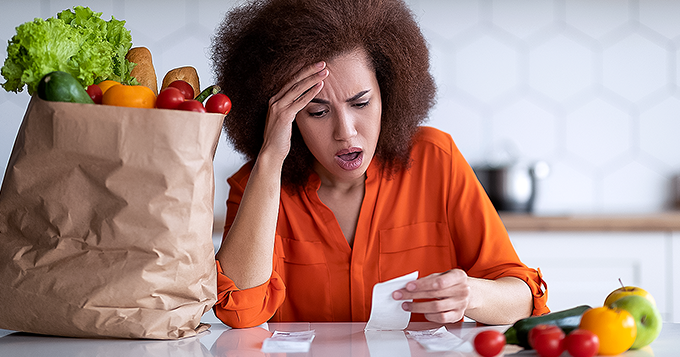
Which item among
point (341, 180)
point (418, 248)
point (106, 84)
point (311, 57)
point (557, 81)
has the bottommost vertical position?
point (418, 248)

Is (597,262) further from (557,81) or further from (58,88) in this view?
(58,88)

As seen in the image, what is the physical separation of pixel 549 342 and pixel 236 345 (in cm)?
47

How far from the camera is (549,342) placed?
72cm

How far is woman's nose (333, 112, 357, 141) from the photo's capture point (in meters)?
1.19

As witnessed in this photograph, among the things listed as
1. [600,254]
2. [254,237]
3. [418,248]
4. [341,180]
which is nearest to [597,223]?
[600,254]

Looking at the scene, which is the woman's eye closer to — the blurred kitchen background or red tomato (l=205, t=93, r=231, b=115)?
red tomato (l=205, t=93, r=231, b=115)

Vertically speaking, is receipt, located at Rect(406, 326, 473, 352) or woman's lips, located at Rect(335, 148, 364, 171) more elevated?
woman's lips, located at Rect(335, 148, 364, 171)

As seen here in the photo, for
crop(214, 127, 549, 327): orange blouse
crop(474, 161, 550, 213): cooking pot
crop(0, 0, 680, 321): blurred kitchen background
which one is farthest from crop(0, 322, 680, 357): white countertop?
crop(0, 0, 680, 321): blurred kitchen background

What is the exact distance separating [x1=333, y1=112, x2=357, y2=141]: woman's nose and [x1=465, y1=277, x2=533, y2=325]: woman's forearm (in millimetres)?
394

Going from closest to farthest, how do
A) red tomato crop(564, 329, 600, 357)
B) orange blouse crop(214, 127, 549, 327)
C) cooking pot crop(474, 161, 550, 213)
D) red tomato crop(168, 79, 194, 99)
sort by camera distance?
red tomato crop(564, 329, 600, 357), red tomato crop(168, 79, 194, 99), orange blouse crop(214, 127, 549, 327), cooking pot crop(474, 161, 550, 213)

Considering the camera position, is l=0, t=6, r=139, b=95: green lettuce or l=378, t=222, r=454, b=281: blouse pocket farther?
l=378, t=222, r=454, b=281: blouse pocket

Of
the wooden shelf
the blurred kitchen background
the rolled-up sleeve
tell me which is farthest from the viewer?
the blurred kitchen background

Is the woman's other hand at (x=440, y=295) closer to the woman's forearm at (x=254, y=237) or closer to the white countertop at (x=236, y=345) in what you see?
the white countertop at (x=236, y=345)

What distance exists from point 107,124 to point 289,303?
2.37 feet
